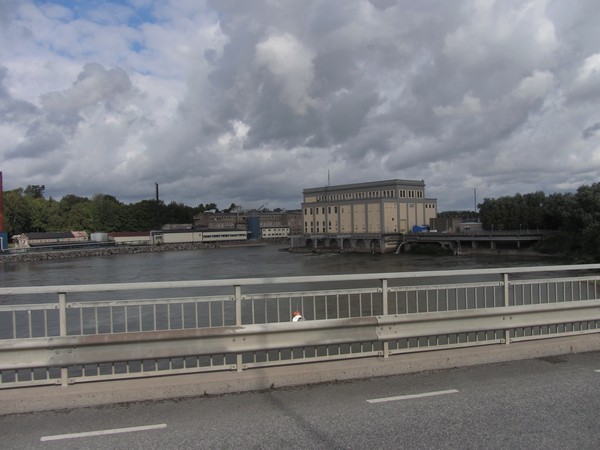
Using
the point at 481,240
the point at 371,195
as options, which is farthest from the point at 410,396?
the point at 371,195

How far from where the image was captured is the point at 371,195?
12631 cm

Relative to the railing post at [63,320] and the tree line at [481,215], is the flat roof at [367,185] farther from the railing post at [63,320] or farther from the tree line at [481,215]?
the railing post at [63,320]

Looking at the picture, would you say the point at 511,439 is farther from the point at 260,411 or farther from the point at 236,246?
the point at 236,246

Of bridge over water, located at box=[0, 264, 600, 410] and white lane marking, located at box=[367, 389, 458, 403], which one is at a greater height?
bridge over water, located at box=[0, 264, 600, 410]

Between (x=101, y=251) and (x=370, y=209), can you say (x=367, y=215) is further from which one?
(x=101, y=251)

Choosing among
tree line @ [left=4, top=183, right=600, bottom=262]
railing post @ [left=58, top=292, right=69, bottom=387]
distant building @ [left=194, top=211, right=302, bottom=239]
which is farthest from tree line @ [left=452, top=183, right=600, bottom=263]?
distant building @ [left=194, top=211, right=302, bottom=239]

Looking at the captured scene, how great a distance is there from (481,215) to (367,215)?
2796 centimetres

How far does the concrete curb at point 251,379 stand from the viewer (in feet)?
17.5

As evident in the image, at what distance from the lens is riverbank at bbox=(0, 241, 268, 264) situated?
346ft

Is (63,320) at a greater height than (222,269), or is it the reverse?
(63,320)

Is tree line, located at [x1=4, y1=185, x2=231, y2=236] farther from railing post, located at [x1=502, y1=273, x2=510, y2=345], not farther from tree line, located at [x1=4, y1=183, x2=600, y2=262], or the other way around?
railing post, located at [x1=502, y1=273, x2=510, y2=345]

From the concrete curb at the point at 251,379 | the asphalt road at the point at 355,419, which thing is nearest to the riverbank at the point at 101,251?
the concrete curb at the point at 251,379

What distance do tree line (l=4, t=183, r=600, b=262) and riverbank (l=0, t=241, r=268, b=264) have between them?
2130 cm

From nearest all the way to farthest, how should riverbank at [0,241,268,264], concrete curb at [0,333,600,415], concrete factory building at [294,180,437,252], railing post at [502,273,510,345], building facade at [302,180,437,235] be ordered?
concrete curb at [0,333,600,415], railing post at [502,273,510,345], riverbank at [0,241,268,264], concrete factory building at [294,180,437,252], building facade at [302,180,437,235]
